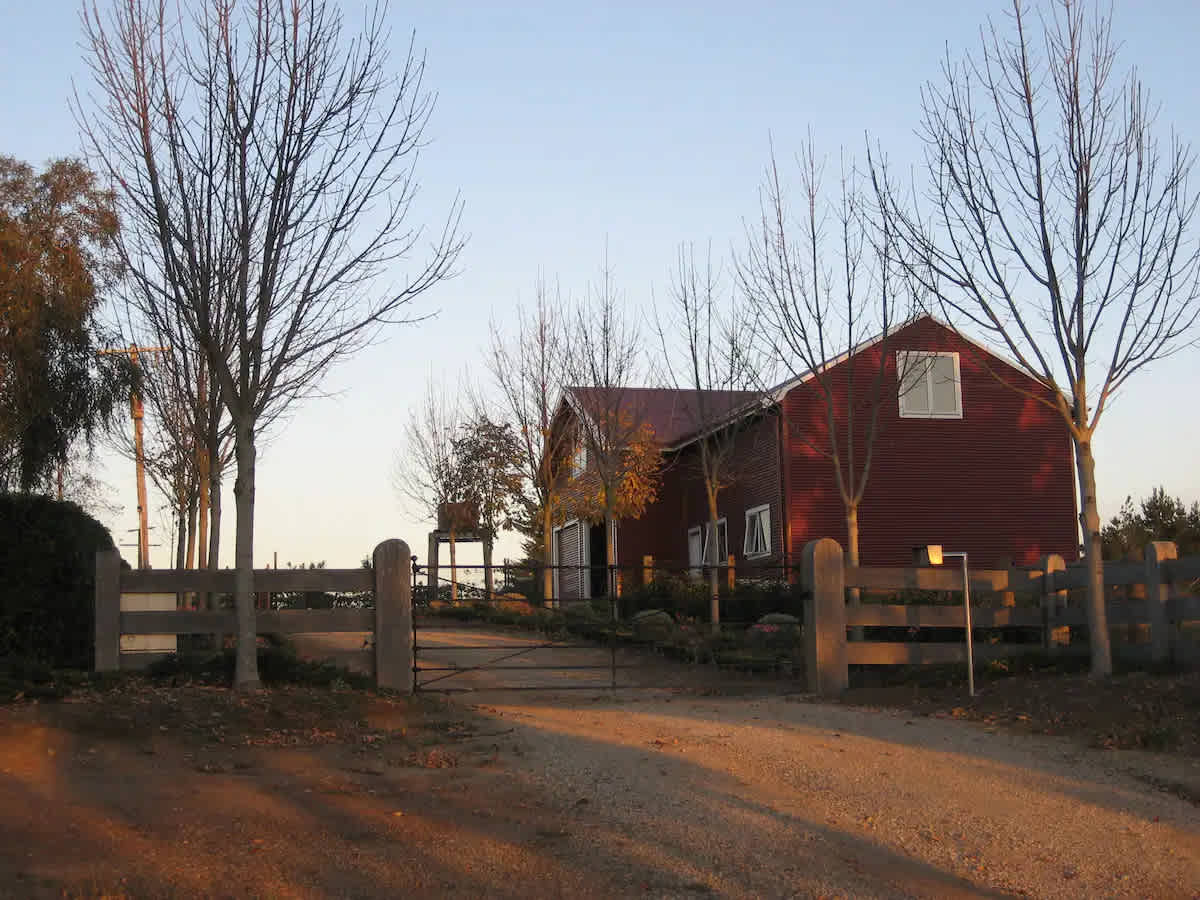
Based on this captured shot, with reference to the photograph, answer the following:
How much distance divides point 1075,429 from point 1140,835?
627 cm

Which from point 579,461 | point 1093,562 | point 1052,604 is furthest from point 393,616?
point 579,461

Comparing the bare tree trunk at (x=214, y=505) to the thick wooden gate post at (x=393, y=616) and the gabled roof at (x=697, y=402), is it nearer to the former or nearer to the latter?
the thick wooden gate post at (x=393, y=616)

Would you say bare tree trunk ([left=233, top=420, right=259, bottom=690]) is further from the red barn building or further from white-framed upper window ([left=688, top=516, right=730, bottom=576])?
white-framed upper window ([left=688, top=516, right=730, bottom=576])

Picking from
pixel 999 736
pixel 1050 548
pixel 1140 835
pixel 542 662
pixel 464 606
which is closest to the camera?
pixel 1140 835

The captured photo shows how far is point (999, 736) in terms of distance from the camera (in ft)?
35.2

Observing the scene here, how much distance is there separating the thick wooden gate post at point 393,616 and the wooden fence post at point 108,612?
2.52 meters

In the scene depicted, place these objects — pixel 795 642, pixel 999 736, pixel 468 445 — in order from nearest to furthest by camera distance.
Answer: pixel 999 736 < pixel 795 642 < pixel 468 445

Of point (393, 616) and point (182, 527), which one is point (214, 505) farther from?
point (182, 527)

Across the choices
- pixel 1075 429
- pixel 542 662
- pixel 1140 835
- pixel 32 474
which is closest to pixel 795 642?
pixel 542 662

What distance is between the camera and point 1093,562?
41.7ft

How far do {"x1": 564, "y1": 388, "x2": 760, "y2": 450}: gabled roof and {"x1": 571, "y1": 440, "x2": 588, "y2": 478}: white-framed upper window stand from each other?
1.03m

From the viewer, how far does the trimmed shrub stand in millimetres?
12664

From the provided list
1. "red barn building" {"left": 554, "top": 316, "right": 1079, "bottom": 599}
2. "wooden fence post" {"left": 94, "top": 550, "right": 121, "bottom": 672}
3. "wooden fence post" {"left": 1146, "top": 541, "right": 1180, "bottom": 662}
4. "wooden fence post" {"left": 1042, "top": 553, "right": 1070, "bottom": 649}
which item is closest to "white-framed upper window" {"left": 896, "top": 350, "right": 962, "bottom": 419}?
"red barn building" {"left": 554, "top": 316, "right": 1079, "bottom": 599}

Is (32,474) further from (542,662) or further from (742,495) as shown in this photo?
(742,495)
